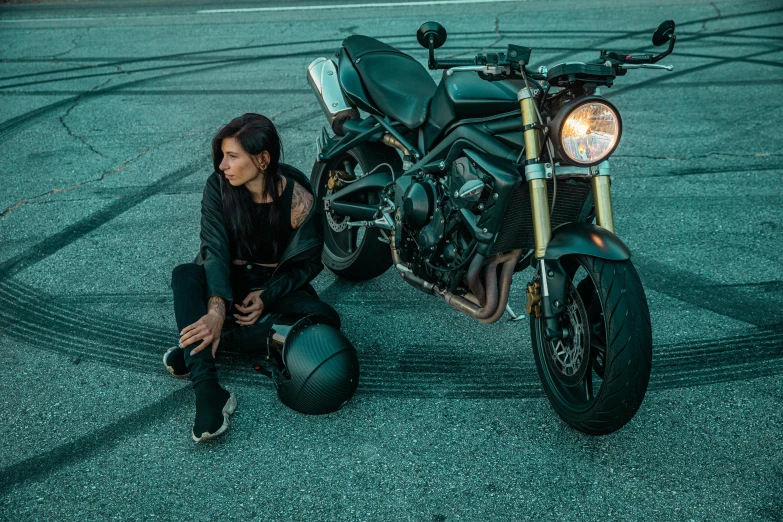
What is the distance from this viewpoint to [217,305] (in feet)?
11.7

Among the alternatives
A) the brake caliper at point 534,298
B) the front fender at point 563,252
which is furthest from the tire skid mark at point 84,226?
the front fender at point 563,252

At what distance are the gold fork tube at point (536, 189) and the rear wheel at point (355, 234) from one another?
1.47m

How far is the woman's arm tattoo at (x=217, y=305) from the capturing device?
3.56m

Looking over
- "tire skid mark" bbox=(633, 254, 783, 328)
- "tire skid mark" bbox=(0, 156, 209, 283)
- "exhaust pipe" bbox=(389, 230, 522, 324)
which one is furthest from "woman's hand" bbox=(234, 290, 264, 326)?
"tire skid mark" bbox=(633, 254, 783, 328)

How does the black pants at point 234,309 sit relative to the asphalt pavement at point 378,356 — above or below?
above

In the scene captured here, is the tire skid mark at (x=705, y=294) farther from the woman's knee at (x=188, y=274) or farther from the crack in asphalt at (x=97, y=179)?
the crack in asphalt at (x=97, y=179)

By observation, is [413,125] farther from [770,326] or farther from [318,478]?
[770,326]

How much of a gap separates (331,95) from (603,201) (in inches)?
84.0

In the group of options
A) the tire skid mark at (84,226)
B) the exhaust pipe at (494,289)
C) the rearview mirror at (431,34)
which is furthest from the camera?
the tire skid mark at (84,226)

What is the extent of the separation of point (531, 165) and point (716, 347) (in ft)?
5.00

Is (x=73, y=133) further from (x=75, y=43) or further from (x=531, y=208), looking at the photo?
(x=531, y=208)

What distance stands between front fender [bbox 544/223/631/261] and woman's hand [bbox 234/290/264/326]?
141 cm

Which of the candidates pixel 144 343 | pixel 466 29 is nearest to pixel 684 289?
pixel 144 343

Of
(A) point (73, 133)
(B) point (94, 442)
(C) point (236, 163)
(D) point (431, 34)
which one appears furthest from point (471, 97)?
(A) point (73, 133)
